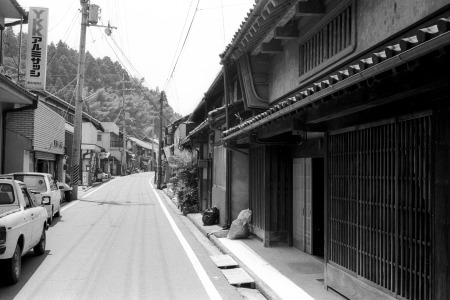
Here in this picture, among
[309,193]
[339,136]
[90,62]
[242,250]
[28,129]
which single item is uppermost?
[90,62]

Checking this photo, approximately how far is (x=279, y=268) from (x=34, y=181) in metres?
10.9

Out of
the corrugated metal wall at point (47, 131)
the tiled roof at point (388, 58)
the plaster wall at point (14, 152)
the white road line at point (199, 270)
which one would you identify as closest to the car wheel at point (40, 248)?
the white road line at point (199, 270)

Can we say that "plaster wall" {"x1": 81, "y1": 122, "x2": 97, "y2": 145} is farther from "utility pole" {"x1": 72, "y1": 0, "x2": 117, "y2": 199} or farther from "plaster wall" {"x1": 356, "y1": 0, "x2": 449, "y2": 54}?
"plaster wall" {"x1": 356, "y1": 0, "x2": 449, "y2": 54}

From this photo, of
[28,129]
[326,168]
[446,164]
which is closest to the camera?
[446,164]

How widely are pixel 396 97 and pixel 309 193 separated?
564cm

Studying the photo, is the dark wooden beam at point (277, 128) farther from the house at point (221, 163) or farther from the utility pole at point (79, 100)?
the utility pole at point (79, 100)

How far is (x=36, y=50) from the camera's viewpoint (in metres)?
18.4

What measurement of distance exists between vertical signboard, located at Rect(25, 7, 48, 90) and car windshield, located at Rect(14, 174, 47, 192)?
4.55 meters

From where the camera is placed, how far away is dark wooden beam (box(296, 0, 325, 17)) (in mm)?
8008

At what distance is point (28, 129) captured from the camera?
2167 cm

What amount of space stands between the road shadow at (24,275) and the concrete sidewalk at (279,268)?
13.4ft

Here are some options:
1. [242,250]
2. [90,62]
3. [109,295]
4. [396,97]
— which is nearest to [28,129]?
[242,250]

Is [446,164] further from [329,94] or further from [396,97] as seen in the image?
[329,94]

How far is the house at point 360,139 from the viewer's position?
4.38m
